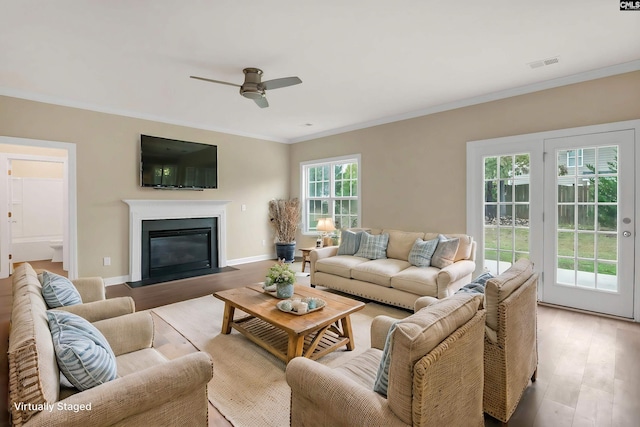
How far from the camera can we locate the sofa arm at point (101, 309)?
2014 mm

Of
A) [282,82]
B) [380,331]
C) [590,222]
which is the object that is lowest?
[380,331]

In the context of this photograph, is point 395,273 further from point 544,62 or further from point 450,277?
point 544,62

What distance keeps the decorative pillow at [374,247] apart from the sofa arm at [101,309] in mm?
3109

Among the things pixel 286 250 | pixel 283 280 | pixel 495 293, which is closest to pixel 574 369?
pixel 495 293

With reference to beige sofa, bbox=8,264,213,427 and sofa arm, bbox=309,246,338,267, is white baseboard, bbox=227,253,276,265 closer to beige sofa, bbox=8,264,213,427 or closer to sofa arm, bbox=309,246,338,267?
sofa arm, bbox=309,246,338,267

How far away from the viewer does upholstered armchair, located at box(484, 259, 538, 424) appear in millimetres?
1719

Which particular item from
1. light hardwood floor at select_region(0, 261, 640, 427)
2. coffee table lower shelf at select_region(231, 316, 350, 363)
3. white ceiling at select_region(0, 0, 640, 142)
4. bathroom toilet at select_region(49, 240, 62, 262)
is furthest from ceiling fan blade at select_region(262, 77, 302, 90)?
bathroom toilet at select_region(49, 240, 62, 262)

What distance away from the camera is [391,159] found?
5398 millimetres

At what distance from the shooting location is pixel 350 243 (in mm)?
4828

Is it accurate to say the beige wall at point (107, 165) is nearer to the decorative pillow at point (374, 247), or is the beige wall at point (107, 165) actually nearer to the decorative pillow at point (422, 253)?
the decorative pillow at point (374, 247)

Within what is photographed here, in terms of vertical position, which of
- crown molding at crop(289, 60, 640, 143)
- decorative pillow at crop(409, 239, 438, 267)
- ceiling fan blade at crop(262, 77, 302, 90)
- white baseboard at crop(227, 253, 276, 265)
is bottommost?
white baseboard at crop(227, 253, 276, 265)

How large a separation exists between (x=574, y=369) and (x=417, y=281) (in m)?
1.48

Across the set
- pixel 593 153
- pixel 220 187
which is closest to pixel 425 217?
pixel 593 153

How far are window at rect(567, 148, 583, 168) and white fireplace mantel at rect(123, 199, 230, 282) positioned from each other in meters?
5.39
